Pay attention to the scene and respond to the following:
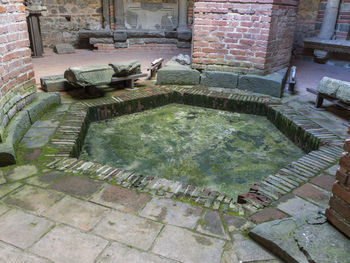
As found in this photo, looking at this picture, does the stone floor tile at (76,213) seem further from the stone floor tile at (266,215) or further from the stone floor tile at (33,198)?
the stone floor tile at (266,215)

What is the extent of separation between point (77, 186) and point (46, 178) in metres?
0.31

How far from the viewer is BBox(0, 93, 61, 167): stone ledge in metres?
2.57

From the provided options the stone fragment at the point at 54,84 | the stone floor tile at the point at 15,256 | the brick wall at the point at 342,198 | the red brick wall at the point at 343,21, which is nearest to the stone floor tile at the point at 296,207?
the brick wall at the point at 342,198

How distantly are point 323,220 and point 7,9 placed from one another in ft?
11.3

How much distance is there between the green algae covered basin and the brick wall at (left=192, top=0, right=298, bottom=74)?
3.43 ft

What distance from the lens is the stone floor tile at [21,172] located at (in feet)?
8.00

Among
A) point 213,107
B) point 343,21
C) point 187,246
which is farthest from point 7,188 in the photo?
point 343,21

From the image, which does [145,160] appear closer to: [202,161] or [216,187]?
[202,161]

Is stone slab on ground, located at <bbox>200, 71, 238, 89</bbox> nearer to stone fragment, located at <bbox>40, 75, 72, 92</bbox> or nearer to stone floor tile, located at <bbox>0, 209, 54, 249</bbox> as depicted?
stone fragment, located at <bbox>40, 75, 72, 92</bbox>

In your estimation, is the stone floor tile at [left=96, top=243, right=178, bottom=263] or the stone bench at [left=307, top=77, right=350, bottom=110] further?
the stone bench at [left=307, top=77, right=350, bottom=110]

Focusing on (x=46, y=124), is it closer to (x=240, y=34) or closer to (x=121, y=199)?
(x=121, y=199)

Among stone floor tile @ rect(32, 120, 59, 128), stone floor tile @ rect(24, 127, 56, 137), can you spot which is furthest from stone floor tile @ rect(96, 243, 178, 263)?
stone floor tile @ rect(32, 120, 59, 128)

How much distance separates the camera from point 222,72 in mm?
5246

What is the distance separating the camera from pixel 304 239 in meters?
1.65
